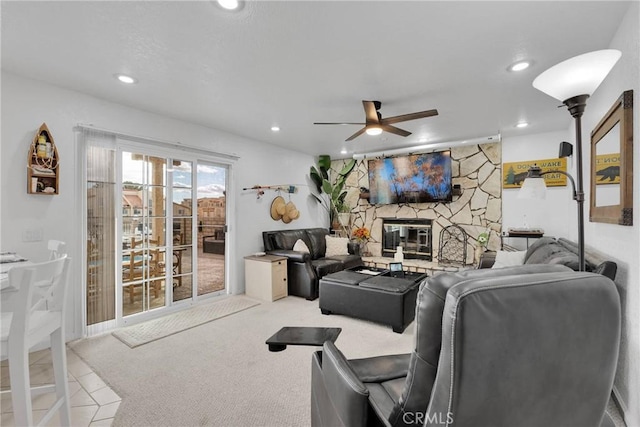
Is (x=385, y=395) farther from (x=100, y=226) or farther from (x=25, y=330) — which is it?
(x=100, y=226)

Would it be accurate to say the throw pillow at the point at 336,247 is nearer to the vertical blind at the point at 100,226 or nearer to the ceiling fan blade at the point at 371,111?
the ceiling fan blade at the point at 371,111

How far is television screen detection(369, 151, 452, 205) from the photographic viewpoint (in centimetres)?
521

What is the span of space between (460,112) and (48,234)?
4783 millimetres

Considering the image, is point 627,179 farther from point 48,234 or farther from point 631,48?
point 48,234

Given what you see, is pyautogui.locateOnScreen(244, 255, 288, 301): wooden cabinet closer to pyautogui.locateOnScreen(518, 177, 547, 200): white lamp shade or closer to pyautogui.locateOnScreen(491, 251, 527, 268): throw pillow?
pyautogui.locateOnScreen(491, 251, 527, 268): throw pillow

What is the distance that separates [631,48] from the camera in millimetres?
1802

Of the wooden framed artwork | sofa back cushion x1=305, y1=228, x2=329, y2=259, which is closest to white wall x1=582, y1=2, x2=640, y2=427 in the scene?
the wooden framed artwork

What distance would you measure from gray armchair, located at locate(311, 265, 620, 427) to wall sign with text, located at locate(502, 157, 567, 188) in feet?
14.8

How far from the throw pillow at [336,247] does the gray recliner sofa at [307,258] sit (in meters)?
0.11

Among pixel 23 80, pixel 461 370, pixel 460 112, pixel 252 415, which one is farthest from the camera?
pixel 460 112

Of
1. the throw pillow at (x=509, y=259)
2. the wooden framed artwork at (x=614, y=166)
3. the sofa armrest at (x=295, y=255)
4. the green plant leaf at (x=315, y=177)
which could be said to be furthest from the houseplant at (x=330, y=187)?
the wooden framed artwork at (x=614, y=166)

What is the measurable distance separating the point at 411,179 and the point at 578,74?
4.02 m

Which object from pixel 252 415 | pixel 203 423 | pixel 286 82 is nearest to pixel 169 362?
pixel 203 423

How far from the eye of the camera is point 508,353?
805mm
